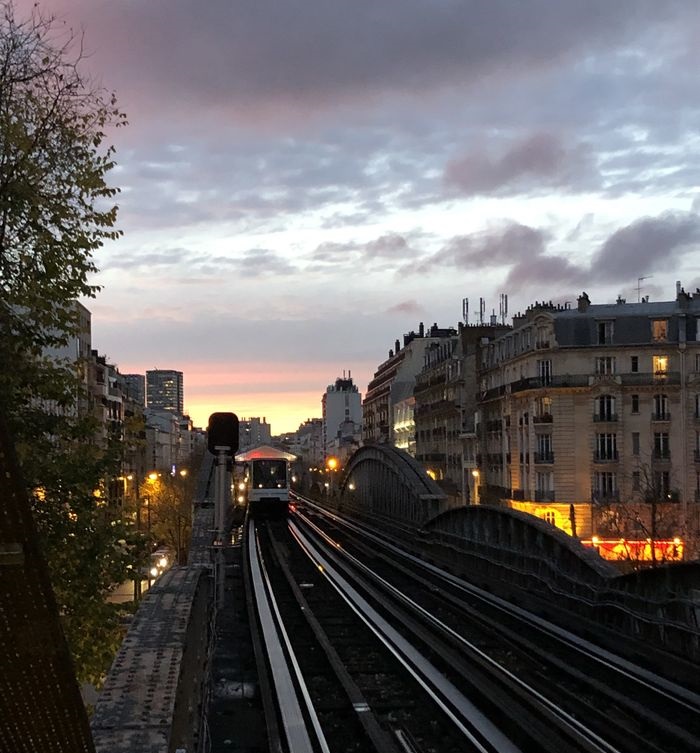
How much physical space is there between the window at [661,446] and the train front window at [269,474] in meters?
24.7

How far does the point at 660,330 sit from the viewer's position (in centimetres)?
5688

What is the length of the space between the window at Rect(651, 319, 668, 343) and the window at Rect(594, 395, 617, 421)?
4925 mm

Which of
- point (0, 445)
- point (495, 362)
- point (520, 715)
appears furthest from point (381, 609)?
point (495, 362)

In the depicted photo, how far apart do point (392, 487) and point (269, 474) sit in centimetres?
1446

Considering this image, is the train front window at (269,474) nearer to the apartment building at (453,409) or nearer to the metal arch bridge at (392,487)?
the metal arch bridge at (392,487)

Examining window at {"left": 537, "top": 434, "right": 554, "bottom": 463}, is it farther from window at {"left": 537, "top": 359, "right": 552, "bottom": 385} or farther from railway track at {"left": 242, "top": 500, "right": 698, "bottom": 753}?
railway track at {"left": 242, "top": 500, "right": 698, "bottom": 753}

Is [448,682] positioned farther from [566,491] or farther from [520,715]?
[566,491]

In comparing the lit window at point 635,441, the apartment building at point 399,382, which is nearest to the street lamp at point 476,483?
the lit window at point 635,441

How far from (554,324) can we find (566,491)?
1104cm

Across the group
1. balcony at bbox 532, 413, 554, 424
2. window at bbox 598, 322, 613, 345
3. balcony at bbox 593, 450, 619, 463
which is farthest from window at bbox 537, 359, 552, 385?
balcony at bbox 593, 450, 619, 463

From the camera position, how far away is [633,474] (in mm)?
56188

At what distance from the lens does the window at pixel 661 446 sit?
2202 inches

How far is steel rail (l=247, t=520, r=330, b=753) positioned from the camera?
36.4ft

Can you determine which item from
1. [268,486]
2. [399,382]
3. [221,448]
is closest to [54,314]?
[221,448]
